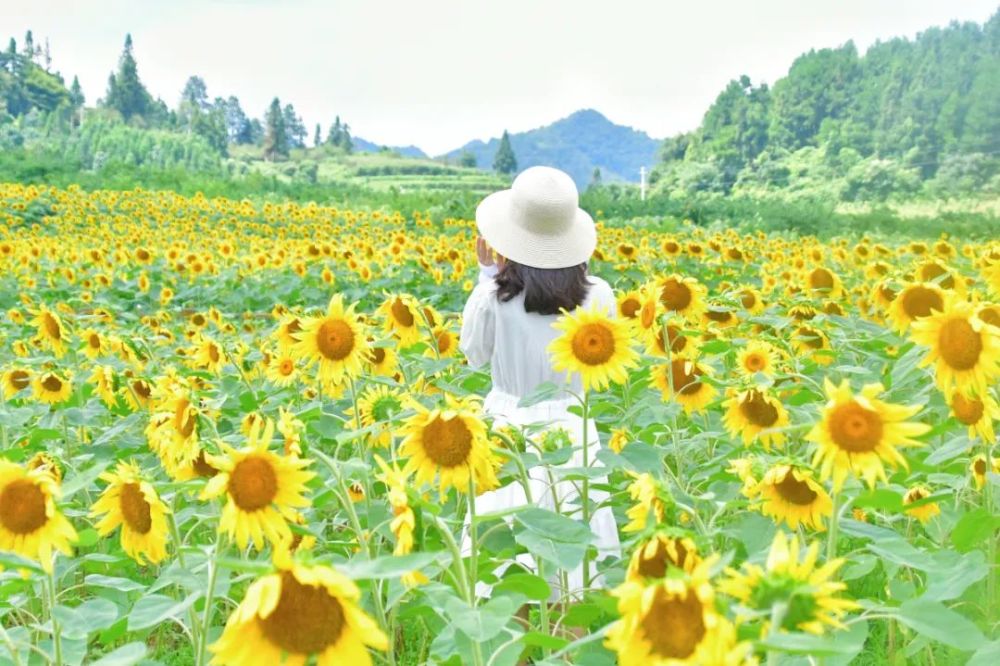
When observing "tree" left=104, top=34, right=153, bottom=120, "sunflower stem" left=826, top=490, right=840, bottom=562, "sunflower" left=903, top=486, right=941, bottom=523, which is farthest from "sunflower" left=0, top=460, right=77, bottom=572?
"tree" left=104, top=34, right=153, bottom=120

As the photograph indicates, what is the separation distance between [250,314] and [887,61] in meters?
37.0

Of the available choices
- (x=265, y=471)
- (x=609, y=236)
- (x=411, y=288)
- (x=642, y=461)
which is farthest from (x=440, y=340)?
(x=609, y=236)

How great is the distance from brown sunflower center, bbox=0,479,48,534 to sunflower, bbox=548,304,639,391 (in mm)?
916

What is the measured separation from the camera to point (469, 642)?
1.37 meters

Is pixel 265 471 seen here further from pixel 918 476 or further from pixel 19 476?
pixel 918 476

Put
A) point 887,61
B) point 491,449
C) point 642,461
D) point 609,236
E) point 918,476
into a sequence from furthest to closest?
point 887,61 → point 609,236 → point 918,476 → point 642,461 → point 491,449

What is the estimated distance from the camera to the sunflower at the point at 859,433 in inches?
50.4

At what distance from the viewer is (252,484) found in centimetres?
133

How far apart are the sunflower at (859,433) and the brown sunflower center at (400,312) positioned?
72.1 inches

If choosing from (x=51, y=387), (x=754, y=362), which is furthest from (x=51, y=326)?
(x=754, y=362)

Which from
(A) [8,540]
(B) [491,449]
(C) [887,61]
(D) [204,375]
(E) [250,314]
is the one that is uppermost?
(C) [887,61]

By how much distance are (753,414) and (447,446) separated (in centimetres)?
86

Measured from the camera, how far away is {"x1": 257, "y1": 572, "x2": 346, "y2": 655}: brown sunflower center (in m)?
1.00

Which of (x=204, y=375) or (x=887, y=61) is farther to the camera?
(x=887, y=61)
